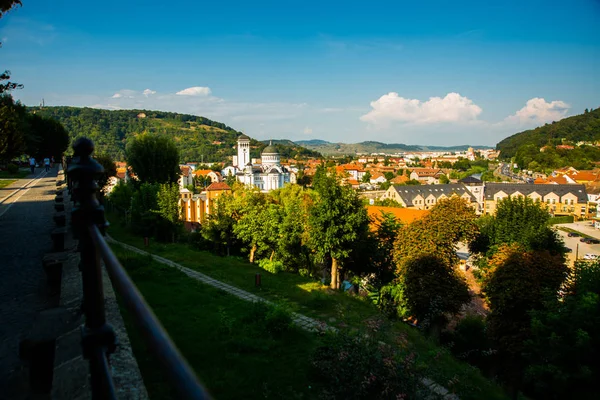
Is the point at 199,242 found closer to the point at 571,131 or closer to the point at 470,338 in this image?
the point at 470,338

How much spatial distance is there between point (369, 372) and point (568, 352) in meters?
7.66

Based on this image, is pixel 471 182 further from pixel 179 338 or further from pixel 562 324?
pixel 179 338

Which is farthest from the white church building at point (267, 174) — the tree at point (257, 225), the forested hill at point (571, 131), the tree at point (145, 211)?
the forested hill at point (571, 131)

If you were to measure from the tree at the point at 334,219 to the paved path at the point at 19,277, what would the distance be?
10297 mm

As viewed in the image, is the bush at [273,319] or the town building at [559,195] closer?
the bush at [273,319]

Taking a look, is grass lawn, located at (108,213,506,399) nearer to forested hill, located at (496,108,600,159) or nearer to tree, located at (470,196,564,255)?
tree, located at (470,196,564,255)

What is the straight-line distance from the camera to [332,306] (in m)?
11.9

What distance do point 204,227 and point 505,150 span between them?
20432 cm

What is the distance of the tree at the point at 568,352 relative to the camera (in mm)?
10023

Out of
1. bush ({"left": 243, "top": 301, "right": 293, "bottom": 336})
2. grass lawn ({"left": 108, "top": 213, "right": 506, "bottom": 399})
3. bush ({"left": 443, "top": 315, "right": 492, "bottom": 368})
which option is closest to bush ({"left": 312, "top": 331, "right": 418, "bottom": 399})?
grass lawn ({"left": 108, "top": 213, "right": 506, "bottom": 399})

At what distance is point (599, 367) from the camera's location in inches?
409

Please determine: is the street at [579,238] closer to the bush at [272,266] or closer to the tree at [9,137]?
the bush at [272,266]

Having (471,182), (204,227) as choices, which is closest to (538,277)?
(204,227)

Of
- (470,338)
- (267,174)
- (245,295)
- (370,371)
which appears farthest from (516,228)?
(267,174)
